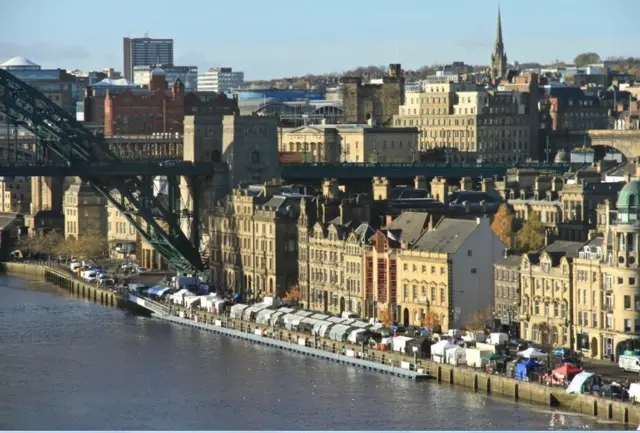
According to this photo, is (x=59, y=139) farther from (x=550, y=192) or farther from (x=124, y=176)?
(x=550, y=192)

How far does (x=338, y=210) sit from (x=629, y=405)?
26.2 m

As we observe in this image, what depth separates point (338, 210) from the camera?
77.7 m

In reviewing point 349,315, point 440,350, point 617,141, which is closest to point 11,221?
point 617,141

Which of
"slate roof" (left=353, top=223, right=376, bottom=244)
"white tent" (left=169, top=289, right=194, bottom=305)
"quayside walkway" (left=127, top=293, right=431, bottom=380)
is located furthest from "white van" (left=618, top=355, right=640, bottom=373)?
"white tent" (left=169, top=289, right=194, bottom=305)

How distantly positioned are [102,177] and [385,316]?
21.6 metres

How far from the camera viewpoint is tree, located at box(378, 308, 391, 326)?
6906 cm

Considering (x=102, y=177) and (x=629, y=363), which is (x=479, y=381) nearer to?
(x=629, y=363)

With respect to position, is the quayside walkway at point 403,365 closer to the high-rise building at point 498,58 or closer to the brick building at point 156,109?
the brick building at point 156,109

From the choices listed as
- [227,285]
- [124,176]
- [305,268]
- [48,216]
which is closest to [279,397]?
[305,268]

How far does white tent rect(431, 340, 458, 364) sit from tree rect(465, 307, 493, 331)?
4.69 meters

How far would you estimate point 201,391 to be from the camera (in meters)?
59.4

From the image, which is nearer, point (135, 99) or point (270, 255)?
point (270, 255)

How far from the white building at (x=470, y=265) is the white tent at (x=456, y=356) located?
6287 mm

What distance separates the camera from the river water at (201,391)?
2121 inches
